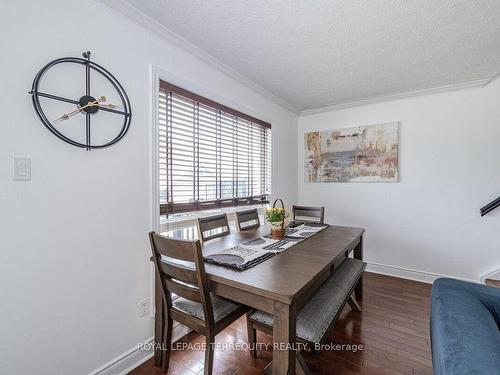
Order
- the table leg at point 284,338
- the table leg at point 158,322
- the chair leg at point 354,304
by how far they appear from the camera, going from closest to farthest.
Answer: the table leg at point 284,338, the table leg at point 158,322, the chair leg at point 354,304

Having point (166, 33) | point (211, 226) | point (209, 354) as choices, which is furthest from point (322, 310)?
point (166, 33)

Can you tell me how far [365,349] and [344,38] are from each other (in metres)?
2.40

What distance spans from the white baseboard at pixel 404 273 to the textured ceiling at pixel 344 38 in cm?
229

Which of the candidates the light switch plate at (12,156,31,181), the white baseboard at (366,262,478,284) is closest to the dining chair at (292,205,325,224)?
the white baseboard at (366,262,478,284)

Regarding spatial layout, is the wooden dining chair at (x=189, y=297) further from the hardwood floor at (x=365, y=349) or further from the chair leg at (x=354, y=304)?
the chair leg at (x=354, y=304)

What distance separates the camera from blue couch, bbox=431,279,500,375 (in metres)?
0.68

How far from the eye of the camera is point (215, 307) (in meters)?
1.48

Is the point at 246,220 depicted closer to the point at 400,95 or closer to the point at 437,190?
the point at 437,190

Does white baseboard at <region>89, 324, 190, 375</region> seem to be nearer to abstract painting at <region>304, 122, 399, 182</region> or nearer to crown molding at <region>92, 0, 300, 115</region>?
crown molding at <region>92, 0, 300, 115</region>

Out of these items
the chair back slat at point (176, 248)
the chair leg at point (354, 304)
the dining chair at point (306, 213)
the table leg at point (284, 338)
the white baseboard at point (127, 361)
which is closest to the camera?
the table leg at point (284, 338)

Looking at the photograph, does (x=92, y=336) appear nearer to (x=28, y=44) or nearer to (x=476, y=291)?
(x=28, y=44)

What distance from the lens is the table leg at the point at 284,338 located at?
3.60 feet

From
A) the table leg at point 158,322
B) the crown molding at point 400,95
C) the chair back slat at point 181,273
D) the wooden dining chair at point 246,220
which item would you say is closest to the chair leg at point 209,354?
the chair back slat at point 181,273

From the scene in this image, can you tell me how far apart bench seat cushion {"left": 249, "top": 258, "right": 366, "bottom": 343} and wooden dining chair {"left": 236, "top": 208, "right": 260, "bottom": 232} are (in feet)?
3.09
